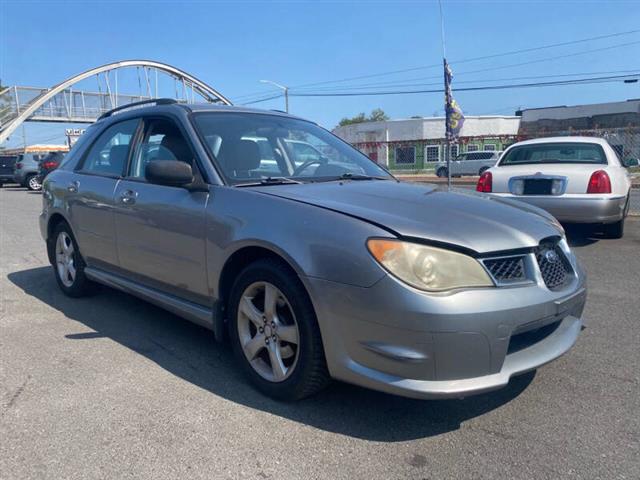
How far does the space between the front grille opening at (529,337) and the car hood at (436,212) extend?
0.45m

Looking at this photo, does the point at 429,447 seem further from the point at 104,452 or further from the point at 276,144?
the point at 276,144

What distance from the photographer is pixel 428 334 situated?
239 centimetres

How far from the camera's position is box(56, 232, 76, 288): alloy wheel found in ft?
16.5

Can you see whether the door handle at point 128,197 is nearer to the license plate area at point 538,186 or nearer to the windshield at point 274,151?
the windshield at point 274,151

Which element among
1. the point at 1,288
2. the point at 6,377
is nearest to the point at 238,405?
the point at 6,377

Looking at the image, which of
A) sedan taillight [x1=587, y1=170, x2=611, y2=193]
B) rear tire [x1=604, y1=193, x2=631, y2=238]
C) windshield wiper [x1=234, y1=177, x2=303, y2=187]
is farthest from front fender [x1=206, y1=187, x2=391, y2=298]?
rear tire [x1=604, y1=193, x2=631, y2=238]

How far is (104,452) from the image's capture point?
8.32 ft

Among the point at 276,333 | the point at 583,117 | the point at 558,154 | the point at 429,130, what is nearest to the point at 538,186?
the point at 558,154

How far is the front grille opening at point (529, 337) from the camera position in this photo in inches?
104

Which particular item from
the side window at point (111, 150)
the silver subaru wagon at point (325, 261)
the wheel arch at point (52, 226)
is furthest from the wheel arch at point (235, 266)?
the wheel arch at point (52, 226)

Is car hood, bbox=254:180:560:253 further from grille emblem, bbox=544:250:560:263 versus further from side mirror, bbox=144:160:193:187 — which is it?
side mirror, bbox=144:160:193:187

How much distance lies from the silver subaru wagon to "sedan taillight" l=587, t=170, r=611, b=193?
4186 mm

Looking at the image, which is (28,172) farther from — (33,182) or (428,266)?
(428,266)

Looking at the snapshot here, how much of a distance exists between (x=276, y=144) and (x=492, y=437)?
7.98 ft
